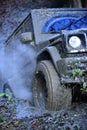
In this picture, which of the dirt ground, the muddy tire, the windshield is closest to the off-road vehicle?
the muddy tire

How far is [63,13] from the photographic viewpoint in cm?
699

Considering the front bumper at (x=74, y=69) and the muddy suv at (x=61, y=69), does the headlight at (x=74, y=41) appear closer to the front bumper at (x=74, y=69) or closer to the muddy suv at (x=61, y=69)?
the muddy suv at (x=61, y=69)

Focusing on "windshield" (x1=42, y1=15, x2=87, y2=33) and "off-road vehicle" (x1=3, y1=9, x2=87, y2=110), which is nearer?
"off-road vehicle" (x1=3, y1=9, x2=87, y2=110)

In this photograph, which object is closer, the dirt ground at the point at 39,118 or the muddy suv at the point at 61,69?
the dirt ground at the point at 39,118

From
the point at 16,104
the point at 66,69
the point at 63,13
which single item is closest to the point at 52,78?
the point at 66,69

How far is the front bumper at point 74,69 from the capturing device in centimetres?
477

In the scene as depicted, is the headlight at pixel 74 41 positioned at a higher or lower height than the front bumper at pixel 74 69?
higher

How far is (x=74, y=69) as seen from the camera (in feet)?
15.7

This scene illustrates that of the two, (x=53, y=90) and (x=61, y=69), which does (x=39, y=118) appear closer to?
(x=53, y=90)

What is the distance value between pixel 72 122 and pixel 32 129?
51 cm

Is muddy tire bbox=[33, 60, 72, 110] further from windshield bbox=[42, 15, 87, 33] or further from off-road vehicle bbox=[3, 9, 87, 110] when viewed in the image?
windshield bbox=[42, 15, 87, 33]

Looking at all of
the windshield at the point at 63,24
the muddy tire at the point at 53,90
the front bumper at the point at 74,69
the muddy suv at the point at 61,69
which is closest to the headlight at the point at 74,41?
the muddy suv at the point at 61,69

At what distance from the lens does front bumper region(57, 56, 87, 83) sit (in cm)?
477

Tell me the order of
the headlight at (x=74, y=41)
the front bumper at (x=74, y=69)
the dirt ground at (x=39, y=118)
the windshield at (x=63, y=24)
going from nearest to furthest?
1. the dirt ground at (x=39, y=118)
2. the front bumper at (x=74, y=69)
3. the headlight at (x=74, y=41)
4. the windshield at (x=63, y=24)
